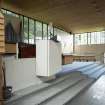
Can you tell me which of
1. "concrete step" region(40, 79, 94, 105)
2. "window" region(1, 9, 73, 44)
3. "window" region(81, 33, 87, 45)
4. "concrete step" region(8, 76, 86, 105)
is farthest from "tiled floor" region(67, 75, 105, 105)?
"window" region(81, 33, 87, 45)

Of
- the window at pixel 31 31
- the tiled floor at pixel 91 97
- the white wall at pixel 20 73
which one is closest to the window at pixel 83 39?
the window at pixel 31 31

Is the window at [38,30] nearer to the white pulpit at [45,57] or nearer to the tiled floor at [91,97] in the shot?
the tiled floor at [91,97]

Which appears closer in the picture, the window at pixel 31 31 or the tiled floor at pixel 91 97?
the tiled floor at pixel 91 97

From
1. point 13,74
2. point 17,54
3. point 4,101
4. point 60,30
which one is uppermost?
point 60,30

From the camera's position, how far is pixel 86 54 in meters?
16.4

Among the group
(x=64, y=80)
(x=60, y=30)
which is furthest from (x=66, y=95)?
(x=60, y=30)

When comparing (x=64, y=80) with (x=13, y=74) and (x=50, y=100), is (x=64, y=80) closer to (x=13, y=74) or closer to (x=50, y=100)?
(x=50, y=100)

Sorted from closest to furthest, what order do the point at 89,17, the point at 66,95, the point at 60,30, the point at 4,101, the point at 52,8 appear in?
the point at 4,101, the point at 66,95, the point at 52,8, the point at 89,17, the point at 60,30

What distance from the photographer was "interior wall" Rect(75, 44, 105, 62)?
51.9 feet

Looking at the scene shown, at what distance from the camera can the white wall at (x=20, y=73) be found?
4102 millimetres

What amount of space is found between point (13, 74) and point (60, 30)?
33.0 feet

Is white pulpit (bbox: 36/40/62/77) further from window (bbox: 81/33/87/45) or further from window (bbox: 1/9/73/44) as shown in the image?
window (bbox: 81/33/87/45)

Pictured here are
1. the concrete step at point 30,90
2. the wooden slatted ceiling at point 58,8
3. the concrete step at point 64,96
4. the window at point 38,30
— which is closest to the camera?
the concrete step at point 30,90

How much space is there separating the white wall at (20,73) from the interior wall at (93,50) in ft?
37.8
